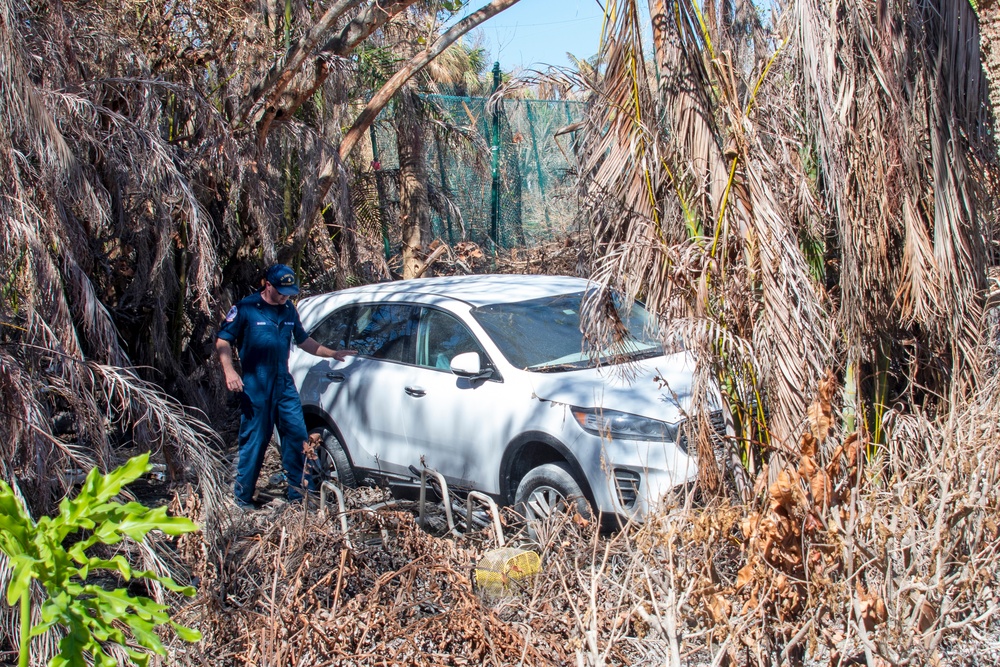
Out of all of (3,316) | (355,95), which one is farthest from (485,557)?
(355,95)

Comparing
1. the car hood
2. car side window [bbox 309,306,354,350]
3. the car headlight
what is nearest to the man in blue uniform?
car side window [bbox 309,306,354,350]

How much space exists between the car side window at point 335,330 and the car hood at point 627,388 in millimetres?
2021

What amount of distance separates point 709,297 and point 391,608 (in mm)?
1884

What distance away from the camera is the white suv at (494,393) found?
195 inches

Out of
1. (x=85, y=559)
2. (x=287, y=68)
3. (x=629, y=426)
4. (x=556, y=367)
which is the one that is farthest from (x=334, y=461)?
(x=85, y=559)

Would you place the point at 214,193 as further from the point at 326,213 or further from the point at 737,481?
the point at 737,481

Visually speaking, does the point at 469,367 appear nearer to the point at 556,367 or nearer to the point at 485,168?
the point at 556,367

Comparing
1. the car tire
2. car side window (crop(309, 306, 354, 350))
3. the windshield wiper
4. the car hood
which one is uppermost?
car side window (crop(309, 306, 354, 350))

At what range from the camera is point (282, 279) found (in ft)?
20.9

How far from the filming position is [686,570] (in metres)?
3.32

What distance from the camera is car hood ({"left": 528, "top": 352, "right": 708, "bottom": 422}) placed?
16.4 feet

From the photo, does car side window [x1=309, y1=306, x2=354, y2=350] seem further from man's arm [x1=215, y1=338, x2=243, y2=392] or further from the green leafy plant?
the green leafy plant

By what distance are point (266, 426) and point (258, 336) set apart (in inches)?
24.4

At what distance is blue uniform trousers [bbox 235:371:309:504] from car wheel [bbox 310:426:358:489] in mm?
278
